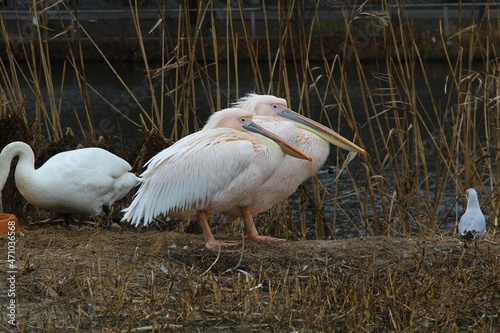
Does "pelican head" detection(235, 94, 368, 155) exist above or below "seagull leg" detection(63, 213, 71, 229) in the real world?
above

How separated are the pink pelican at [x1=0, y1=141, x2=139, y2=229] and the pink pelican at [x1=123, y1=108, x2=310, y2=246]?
63 centimetres

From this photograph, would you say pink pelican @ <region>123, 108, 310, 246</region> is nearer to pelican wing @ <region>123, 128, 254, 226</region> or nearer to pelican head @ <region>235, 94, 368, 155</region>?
pelican wing @ <region>123, 128, 254, 226</region>

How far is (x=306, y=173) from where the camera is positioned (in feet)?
16.1

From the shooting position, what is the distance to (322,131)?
501 cm

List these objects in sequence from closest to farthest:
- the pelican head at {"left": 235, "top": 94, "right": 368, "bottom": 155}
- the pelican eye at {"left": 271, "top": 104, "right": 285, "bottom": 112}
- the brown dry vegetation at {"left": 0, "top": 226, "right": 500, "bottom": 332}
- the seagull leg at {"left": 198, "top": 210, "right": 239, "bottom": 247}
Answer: the brown dry vegetation at {"left": 0, "top": 226, "right": 500, "bottom": 332} → the seagull leg at {"left": 198, "top": 210, "right": 239, "bottom": 247} → the pelican head at {"left": 235, "top": 94, "right": 368, "bottom": 155} → the pelican eye at {"left": 271, "top": 104, "right": 285, "bottom": 112}

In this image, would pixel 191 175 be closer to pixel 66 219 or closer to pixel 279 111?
pixel 279 111

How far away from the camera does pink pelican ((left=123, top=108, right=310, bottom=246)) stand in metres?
4.25

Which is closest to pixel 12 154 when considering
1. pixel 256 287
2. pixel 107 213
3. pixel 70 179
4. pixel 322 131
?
pixel 70 179

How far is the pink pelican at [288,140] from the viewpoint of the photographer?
4746mm

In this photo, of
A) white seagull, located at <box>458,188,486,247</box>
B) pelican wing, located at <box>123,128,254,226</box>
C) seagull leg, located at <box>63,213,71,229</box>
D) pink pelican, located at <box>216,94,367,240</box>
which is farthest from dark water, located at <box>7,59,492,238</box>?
pelican wing, located at <box>123,128,254,226</box>

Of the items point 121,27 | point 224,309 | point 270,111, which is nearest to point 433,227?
point 270,111

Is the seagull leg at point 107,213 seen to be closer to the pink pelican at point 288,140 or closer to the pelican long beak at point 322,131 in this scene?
the pink pelican at point 288,140

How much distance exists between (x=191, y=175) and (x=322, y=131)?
1167 millimetres

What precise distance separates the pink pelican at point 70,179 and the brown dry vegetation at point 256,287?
0.54m
